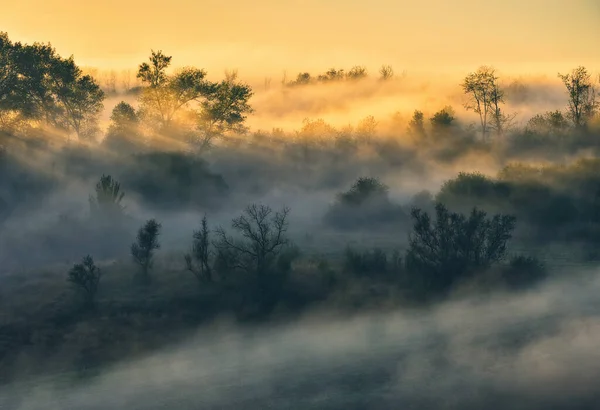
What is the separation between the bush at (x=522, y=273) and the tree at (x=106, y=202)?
48.7 meters

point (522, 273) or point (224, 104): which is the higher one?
point (224, 104)

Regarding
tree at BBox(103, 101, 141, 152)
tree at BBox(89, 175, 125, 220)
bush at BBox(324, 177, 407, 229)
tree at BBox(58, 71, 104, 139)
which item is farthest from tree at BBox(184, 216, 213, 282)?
tree at BBox(58, 71, 104, 139)

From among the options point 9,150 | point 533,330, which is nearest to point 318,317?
point 533,330

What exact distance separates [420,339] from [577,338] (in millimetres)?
14136

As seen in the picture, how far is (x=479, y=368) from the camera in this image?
229 ft

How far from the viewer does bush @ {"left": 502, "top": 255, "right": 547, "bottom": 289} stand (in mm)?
87375

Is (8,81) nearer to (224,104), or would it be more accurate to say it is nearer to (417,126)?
(224,104)

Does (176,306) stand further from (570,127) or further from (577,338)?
(570,127)

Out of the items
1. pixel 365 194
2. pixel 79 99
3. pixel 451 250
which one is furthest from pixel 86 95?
pixel 451 250

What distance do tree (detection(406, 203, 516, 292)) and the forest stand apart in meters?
0.21

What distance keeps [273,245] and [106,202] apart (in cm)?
3083

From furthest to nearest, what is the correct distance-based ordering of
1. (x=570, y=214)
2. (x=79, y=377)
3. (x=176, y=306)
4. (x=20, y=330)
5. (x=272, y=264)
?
(x=570, y=214) → (x=272, y=264) → (x=176, y=306) → (x=20, y=330) → (x=79, y=377)

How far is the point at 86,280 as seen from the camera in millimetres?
81312

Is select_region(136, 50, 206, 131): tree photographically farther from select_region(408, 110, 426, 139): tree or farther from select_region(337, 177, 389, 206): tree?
select_region(408, 110, 426, 139): tree
